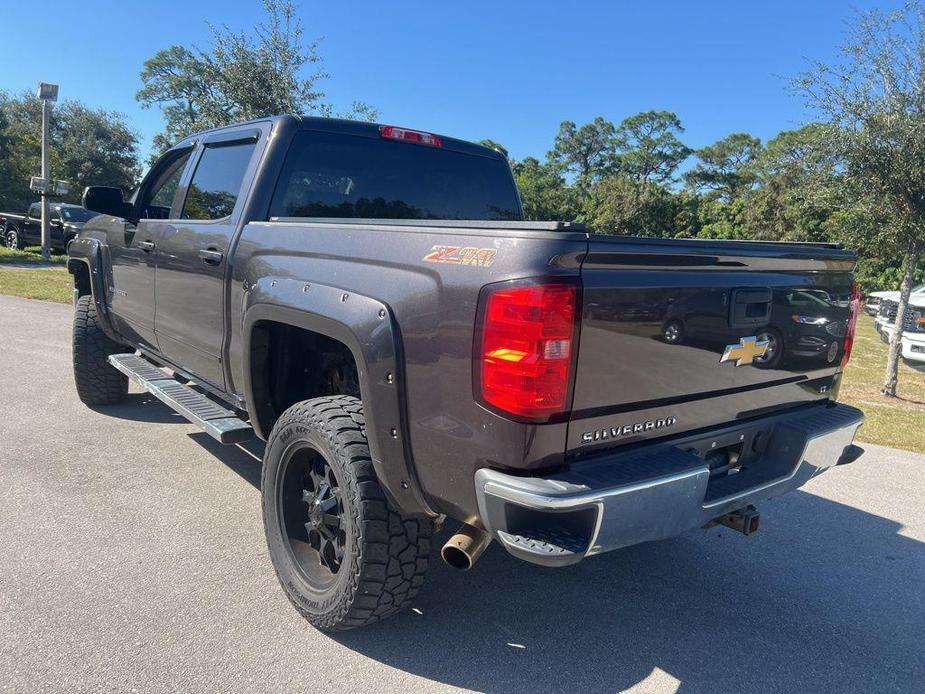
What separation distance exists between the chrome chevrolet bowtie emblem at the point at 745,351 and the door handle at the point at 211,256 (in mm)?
2395

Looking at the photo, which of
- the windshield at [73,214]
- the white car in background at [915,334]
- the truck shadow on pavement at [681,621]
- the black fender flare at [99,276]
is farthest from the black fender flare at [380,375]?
the windshield at [73,214]

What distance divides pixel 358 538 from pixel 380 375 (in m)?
0.63

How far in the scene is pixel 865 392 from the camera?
8.78 meters

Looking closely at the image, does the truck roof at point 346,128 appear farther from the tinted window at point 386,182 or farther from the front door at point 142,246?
the front door at point 142,246

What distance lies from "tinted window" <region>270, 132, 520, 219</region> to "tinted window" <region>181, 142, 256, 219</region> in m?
0.31

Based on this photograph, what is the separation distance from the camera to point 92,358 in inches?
213

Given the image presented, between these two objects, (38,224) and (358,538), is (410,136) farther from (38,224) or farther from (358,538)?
(38,224)

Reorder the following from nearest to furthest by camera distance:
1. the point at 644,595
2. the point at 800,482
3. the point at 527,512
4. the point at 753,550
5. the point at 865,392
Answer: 1. the point at 527,512
2. the point at 800,482
3. the point at 644,595
4. the point at 753,550
5. the point at 865,392

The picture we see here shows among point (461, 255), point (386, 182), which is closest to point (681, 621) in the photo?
point (461, 255)

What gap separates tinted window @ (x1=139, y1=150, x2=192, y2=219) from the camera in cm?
440

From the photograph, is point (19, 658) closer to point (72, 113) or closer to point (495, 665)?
point (495, 665)

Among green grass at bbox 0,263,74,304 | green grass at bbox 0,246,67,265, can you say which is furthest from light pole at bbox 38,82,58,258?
green grass at bbox 0,263,74,304

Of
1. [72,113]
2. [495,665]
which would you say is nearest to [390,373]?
[495,665]

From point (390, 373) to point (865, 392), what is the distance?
28.5ft
